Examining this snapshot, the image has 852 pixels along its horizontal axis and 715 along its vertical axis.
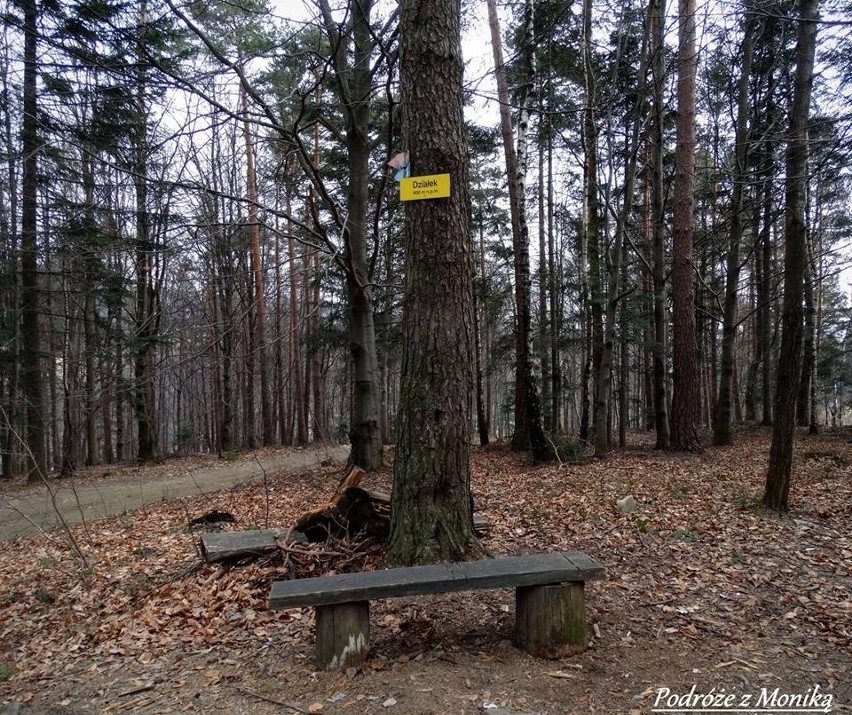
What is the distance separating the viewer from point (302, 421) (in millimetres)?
20047

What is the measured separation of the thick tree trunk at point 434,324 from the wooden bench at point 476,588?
677 mm

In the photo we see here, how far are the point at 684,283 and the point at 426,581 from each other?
928cm

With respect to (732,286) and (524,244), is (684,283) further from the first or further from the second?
(524,244)

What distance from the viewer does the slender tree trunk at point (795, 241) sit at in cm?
500

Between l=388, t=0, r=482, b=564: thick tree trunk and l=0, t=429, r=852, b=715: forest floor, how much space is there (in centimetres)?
60

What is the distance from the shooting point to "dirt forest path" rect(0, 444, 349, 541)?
843 cm

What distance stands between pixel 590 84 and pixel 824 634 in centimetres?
1009

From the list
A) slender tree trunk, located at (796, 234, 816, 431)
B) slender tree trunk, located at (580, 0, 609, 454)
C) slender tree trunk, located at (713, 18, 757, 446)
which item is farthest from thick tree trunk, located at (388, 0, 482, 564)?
slender tree trunk, located at (796, 234, 816, 431)

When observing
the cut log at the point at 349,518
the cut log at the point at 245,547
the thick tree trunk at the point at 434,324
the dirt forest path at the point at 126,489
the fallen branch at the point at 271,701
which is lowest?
the dirt forest path at the point at 126,489

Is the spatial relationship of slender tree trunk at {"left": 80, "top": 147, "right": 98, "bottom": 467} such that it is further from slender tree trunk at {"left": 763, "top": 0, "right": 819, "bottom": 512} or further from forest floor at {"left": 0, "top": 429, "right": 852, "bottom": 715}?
slender tree trunk at {"left": 763, "top": 0, "right": 819, "bottom": 512}

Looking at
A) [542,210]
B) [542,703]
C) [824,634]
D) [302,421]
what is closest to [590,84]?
[542,210]

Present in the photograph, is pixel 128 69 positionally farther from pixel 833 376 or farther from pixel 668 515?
pixel 833 376

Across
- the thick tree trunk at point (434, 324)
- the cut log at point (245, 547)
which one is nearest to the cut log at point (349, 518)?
the cut log at point (245, 547)

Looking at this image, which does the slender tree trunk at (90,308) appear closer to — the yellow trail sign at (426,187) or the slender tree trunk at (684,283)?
the yellow trail sign at (426,187)
